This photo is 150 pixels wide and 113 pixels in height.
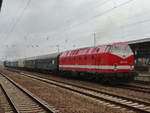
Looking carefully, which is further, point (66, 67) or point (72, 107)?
point (66, 67)

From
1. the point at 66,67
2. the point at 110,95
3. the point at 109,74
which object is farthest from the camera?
the point at 66,67

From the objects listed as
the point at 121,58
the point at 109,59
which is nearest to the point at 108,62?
the point at 109,59

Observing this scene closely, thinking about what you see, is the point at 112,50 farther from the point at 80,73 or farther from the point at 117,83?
the point at 80,73

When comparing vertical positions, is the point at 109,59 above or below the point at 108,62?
above

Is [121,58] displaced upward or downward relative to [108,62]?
upward

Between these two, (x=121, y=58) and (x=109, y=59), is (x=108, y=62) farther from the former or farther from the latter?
(x=121, y=58)

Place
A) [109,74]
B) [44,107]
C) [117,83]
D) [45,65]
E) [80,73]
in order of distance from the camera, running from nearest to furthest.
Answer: [44,107], [109,74], [117,83], [80,73], [45,65]

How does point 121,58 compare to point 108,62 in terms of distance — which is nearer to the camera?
point 108,62

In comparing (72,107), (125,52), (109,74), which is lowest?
(72,107)

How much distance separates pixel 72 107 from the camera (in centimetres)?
1031

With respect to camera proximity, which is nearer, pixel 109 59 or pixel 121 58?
pixel 109 59

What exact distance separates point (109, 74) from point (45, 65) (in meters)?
22.7

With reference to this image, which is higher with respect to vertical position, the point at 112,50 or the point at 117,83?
the point at 112,50

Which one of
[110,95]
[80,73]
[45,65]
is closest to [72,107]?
[110,95]
